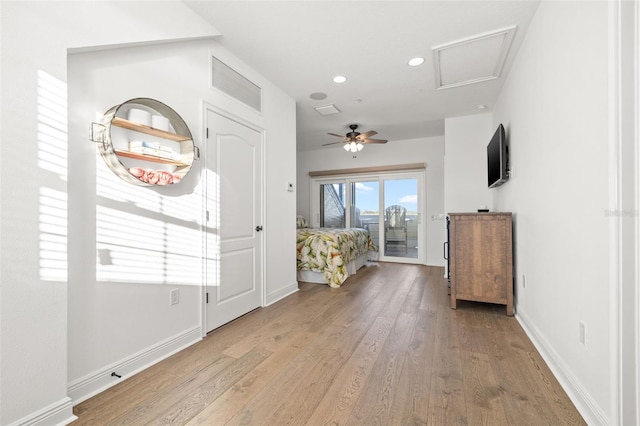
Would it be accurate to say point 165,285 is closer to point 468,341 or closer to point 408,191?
point 468,341

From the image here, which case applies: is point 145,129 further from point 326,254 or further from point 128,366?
point 326,254

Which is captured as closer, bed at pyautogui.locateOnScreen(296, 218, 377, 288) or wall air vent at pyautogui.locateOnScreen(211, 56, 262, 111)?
wall air vent at pyautogui.locateOnScreen(211, 56, 262, 111)

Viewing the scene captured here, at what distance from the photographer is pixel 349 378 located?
180 cm

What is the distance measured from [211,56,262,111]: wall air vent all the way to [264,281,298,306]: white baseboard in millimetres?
2187

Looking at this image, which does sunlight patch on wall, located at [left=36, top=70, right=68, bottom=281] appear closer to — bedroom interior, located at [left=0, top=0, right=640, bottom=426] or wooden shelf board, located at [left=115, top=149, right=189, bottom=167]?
bedroom interior, located at [left=0, top=0, right=640, bottom=426]

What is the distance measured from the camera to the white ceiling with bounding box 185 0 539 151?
219cm

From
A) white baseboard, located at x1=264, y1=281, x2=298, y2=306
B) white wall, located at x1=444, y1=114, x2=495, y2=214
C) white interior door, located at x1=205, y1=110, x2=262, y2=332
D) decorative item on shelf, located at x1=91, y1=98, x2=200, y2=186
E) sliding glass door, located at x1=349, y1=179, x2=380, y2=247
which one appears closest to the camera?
decorative item on shelf, located at x1=91, y1=98, x2=200, y2=186

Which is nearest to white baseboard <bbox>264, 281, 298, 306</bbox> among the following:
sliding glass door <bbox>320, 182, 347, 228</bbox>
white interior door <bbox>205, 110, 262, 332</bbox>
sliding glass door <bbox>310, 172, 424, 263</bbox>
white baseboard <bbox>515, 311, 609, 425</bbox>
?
white interior door <bbox>205, 110, 262, 332</bbox>

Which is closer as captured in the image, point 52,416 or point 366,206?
point 52,416

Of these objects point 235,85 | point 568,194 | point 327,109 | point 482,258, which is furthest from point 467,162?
point 235,85

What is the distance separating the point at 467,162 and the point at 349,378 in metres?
4.07

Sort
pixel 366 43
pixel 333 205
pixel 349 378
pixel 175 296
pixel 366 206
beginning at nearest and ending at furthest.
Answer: pixel 349 378 < pixel 175 296 < pixel 366 43 < pixel 366 206 < pixel 333 205

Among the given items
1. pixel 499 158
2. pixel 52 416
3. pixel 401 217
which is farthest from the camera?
pixel 401 217

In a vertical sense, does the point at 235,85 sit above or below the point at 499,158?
above
